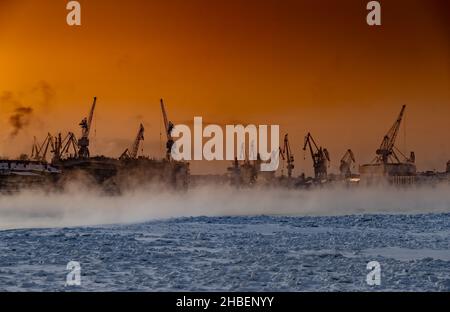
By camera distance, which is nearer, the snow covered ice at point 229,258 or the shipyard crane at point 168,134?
the snow covered ice at point 229,258

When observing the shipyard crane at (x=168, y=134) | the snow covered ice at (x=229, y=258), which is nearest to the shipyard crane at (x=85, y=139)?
the shipyard crane at (x=168, y=134)

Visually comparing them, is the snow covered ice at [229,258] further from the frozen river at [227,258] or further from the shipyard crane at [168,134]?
the shipyard crane at [168,134]

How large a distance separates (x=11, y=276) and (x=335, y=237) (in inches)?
690

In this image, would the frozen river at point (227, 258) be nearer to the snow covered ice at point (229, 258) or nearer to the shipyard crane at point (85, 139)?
the snow covered ice at point (229, 258)

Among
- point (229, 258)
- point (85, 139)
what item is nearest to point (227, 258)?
point (229, 258)

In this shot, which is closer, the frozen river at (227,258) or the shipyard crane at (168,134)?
the frozen river at (227,258)

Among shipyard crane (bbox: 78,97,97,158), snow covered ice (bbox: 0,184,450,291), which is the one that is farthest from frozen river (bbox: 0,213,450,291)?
shipyard crane (bbox: 78,97,97,158)

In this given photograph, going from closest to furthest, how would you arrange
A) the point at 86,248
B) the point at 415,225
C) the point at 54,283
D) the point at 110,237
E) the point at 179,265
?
the point at 54,283
the point at 179,265
the point at 86,248
the point at 110,237
the point at 415,225

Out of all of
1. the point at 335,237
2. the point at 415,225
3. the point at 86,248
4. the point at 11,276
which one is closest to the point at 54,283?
the point at 11,276

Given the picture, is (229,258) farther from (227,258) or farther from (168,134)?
(168,134)

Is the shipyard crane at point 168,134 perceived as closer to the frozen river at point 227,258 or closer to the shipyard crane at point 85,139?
the shipyard crane at point 85,139

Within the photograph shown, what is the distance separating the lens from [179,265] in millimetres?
25234

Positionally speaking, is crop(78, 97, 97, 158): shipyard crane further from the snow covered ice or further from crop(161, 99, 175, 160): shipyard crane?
the snow covered ice
